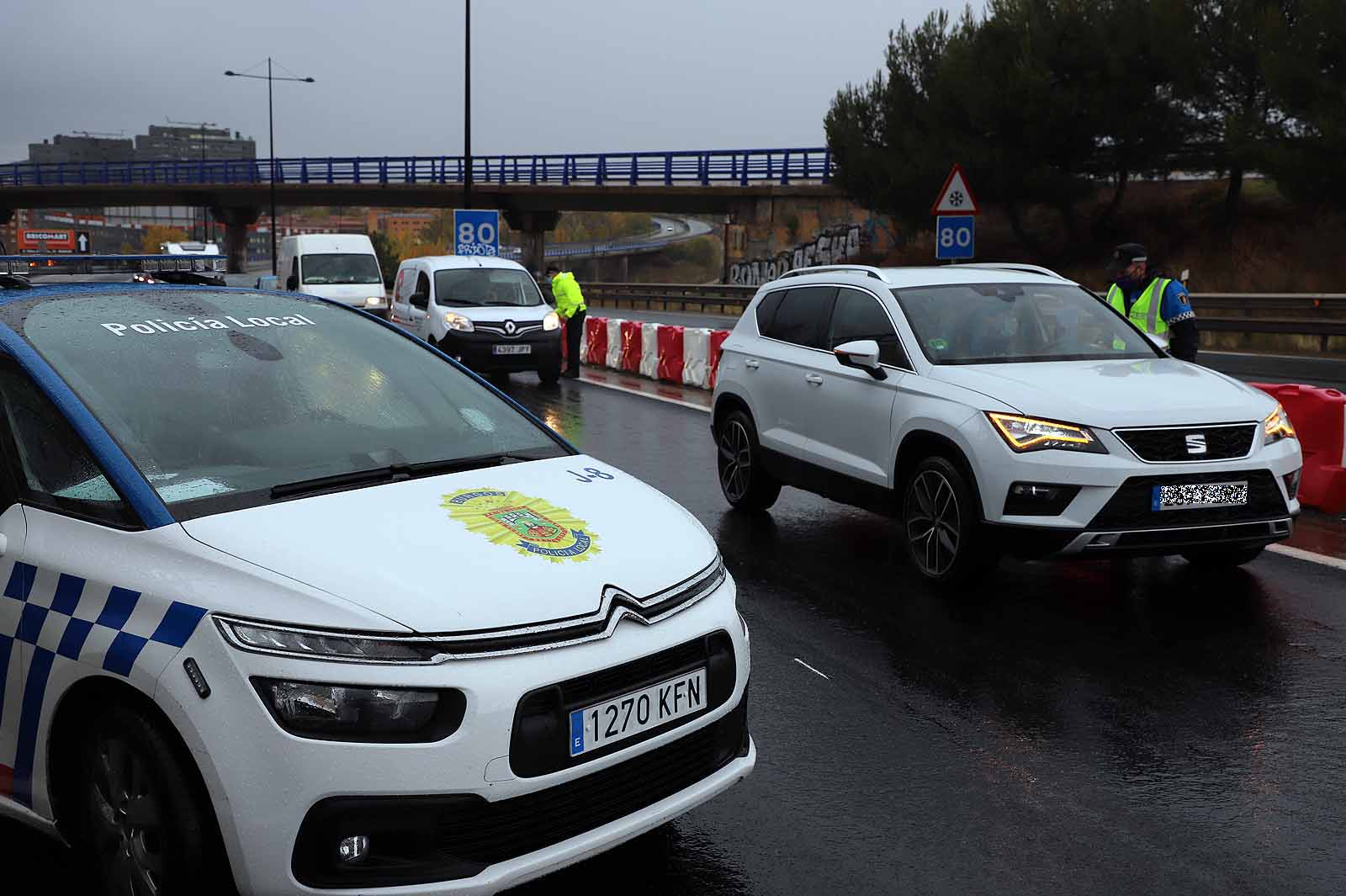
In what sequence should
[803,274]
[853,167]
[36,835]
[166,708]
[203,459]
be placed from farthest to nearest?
[853,167] < [803,274] < [36,835] < [203,459] < [166,708]

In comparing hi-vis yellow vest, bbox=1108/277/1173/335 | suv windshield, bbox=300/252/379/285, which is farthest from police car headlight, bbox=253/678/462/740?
suv windshield, bbox=300/252/379/285

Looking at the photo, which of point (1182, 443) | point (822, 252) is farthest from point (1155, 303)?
point (822, 252)

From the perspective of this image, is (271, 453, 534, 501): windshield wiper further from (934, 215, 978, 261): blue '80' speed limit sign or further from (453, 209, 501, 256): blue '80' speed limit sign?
(453, 209, 501, 256): blue '80' speed limit sign

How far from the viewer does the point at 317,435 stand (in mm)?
4094

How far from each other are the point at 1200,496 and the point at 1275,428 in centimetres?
72

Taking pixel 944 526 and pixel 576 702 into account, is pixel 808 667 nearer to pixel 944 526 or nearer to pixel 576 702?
pixel 944 526

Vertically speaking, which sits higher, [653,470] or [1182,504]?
[1182,504]

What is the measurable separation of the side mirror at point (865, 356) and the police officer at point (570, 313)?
13351 mm

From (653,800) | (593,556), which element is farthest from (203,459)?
(653,800)

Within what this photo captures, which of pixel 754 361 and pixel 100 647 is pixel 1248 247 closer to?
pixel 754 361

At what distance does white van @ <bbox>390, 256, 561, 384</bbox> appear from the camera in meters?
19.1

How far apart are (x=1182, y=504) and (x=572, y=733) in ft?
14.2

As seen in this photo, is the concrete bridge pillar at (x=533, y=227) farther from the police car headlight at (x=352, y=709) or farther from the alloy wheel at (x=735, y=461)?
the police car headlight at (x=352, y=709)

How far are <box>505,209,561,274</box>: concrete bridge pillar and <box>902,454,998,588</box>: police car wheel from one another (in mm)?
54862
